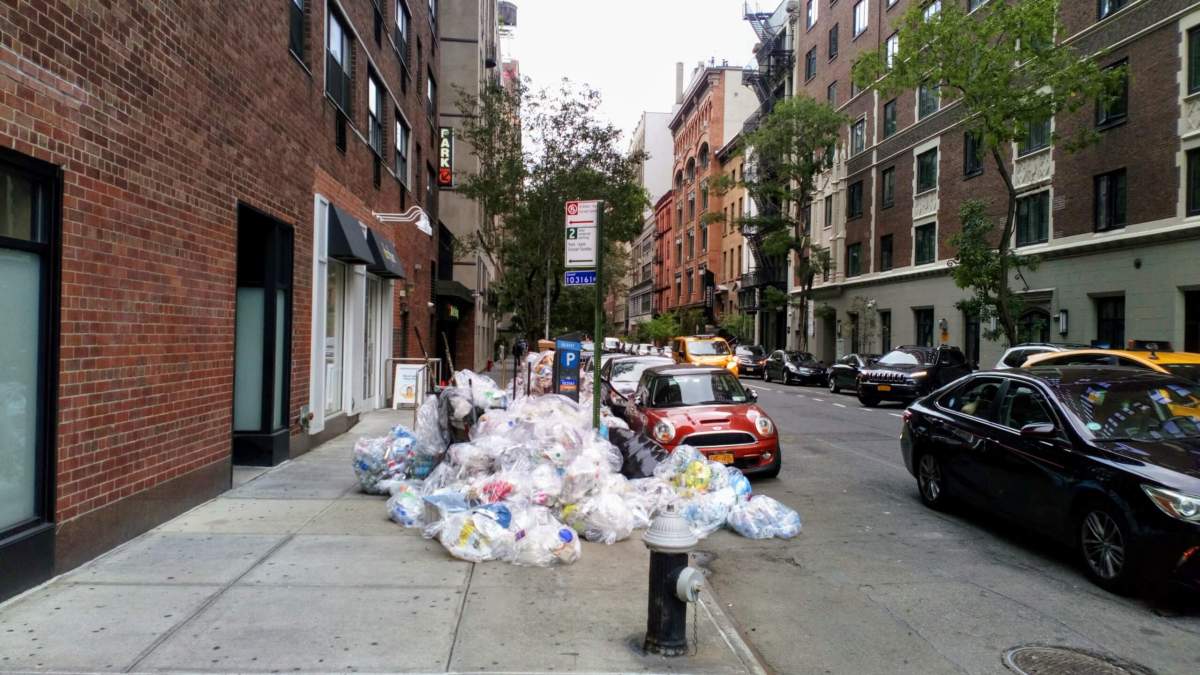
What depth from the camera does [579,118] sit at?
1096 inches

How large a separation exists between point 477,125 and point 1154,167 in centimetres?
2081

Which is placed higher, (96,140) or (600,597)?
(96,140)

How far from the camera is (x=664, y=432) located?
9531 mm

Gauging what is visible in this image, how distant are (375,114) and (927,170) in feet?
78.5

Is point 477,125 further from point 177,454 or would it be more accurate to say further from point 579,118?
point 177,454

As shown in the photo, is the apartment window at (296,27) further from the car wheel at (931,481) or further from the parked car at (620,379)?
the car wheel at (931,481)

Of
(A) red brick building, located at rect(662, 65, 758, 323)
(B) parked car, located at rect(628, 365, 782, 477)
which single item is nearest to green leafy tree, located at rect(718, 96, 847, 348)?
(A) red brick building, located at rect(662, 65, 758, 323)

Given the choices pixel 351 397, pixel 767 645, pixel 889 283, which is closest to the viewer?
pixel 767 645

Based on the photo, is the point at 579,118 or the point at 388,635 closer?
the point at 388,635

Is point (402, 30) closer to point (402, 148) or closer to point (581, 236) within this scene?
point (402, 148)

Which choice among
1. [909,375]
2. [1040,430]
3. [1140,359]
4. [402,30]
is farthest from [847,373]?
[1040,430]

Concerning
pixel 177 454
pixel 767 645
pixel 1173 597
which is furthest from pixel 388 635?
pixel 1173 597

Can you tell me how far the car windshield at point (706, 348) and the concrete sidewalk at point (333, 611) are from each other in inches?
808

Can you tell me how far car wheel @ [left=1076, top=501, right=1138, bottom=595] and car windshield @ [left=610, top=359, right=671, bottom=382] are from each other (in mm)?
8647
